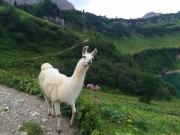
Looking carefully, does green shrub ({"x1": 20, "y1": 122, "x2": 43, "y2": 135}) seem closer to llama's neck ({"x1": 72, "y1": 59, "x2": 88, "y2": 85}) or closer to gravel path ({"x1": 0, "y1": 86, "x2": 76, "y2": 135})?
gravel path ({"x1": 0, "y1": 86, "x2": 76, "y2": 135})

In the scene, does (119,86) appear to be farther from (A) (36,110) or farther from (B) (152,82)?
(A) (36,110)

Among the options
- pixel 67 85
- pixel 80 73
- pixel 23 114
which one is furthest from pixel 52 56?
pixel 80 73

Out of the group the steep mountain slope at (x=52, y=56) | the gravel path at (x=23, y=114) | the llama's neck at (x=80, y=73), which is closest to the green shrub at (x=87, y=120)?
the gravel path at (x=23, y=114)

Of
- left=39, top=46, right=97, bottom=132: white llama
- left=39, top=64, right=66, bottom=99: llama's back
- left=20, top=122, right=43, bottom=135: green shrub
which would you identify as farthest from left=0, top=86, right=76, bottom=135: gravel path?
left=39, top=64, right=66, bottom=99: llama's back

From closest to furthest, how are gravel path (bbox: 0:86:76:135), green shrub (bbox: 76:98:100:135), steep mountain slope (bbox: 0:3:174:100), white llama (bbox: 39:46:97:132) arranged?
white llama (bbox: 39:46:97:132), green shrub (bbox: 76:98:100:135), gravel path (bbox: 0:86:76:135), steep mountain slope (bbox: 0:3:174:100)

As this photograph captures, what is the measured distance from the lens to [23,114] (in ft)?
62.3

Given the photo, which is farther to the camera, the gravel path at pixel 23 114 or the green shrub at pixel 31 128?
the gravel path at pixel 23 114

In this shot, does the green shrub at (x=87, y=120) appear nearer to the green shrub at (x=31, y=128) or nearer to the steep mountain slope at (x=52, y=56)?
the green shrub at (x=31, y=128)

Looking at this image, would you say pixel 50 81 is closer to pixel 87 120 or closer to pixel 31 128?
pixel 31 128

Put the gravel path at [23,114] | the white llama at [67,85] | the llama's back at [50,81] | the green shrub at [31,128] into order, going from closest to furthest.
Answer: the white llama at [67,85], the green shrub at [31,128], the gravel path at [23,114], the llama's back at [50,81]

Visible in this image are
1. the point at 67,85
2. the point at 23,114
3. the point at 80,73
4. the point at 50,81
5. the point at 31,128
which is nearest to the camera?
the point at 80,73

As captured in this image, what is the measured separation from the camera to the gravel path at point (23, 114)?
1722 centimetres

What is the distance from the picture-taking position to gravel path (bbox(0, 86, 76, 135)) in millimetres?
17219

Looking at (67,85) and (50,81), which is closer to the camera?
(67,85)
